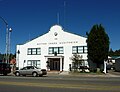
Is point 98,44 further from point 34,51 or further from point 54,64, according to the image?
point 34,51

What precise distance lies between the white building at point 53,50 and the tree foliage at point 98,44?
3.00 m

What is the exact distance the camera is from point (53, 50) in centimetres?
5622

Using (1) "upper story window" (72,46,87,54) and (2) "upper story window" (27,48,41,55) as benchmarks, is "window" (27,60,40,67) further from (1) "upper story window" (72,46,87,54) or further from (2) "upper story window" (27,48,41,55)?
(1) "upper story window" (72,46,87,54)

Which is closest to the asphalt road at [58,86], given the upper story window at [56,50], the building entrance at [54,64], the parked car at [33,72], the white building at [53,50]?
the parked car at [33,72]

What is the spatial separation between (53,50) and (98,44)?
10.3m

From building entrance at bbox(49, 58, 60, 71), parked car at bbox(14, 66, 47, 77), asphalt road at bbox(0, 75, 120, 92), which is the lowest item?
asphalt road at bbox(0, 75, 120, 92)

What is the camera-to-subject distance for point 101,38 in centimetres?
5072

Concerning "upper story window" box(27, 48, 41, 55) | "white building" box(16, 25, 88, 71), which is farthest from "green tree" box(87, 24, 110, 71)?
"upper story window" box(27, 48, 41, 55)

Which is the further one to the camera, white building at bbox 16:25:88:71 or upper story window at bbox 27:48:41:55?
upper story window at bbox 27:48:41:55

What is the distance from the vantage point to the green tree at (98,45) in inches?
1972

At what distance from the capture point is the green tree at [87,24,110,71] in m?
50.1

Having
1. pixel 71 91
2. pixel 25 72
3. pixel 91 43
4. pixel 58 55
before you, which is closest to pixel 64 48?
pixel 58 55

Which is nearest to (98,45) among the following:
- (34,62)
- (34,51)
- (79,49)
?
(79,49)

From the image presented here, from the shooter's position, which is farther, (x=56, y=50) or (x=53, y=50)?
(x=53, y=50)
